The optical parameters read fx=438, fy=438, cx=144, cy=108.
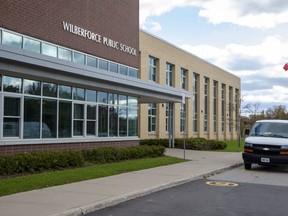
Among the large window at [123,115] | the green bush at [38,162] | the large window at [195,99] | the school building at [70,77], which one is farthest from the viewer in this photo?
the large window at [195,99]

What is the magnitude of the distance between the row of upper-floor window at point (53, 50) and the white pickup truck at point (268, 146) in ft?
29.4

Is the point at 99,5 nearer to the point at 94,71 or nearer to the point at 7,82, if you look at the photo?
the point at 94,71

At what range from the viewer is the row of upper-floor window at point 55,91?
53.0 ft

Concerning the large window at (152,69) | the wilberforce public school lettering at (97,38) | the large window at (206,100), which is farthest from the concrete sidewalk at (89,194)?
the large window at (206,100)

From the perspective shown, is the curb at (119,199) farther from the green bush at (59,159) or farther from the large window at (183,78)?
the large window at (183,78)

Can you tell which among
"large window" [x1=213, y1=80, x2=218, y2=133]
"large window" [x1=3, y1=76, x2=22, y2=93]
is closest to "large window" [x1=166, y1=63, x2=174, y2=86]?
"large window" [x1=213, y1=80, x2=218, y2=133]

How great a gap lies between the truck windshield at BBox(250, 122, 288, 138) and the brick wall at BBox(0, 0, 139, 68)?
30.0 feet

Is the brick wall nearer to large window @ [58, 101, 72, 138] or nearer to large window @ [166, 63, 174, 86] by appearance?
large window @ [58, 101, 72, 138]

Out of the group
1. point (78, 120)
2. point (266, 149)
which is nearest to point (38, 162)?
point (78, 120)

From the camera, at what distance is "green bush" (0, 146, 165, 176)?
13.3 metres

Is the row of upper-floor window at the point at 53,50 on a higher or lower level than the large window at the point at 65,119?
higher

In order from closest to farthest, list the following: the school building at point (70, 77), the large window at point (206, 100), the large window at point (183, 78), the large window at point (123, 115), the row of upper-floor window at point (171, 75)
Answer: the school building at point (70, 77) < the large window at point (123, 115) < the row of upper-floor window at point (171, 75) < the large window at point (183, 78) < the large window at point (206, 100)

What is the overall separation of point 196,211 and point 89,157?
9.22m

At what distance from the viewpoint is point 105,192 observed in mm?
10320
